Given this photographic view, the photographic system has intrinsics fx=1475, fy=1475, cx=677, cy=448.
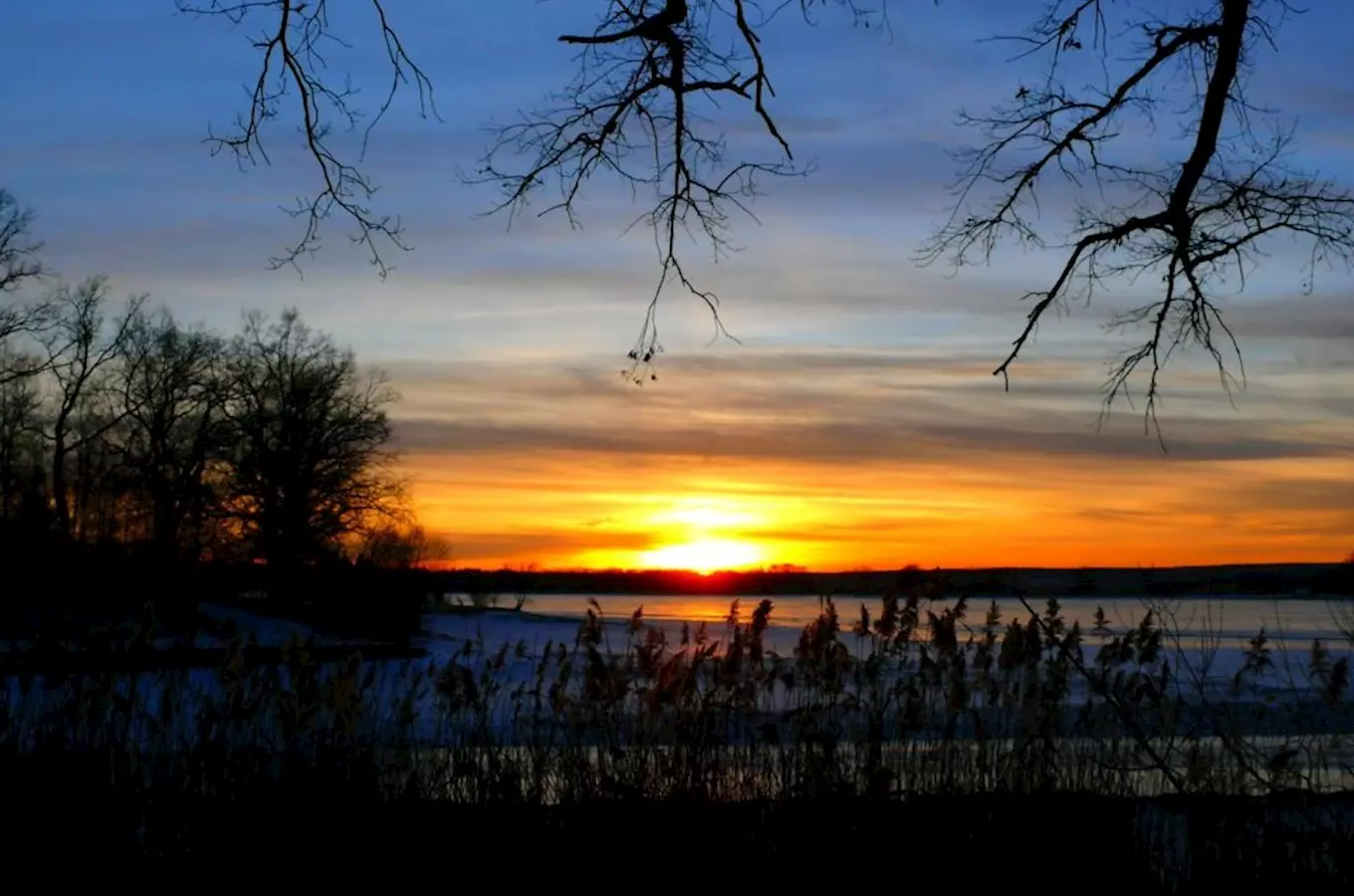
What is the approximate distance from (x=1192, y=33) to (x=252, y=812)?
6.94 m

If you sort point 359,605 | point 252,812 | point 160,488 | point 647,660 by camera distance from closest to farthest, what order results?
point 252,812
point 647,660
point 359,605
point 160,488

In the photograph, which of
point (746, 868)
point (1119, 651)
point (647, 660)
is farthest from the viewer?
point (1119, 651)

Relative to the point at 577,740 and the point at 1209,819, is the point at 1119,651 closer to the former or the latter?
the point at 1209,819

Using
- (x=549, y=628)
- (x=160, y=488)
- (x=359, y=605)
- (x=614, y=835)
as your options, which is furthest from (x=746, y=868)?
(x=160, y=488)

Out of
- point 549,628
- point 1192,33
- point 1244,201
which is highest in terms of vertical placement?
point 1192,33

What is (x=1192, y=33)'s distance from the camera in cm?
858

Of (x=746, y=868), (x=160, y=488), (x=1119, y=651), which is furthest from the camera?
(x=160, y=488)

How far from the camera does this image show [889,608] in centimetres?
907

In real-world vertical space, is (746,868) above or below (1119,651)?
below

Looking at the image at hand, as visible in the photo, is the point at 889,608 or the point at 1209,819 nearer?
the point at 1209,819

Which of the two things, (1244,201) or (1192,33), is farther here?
(1244,201)

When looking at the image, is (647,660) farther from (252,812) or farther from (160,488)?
(160,488)

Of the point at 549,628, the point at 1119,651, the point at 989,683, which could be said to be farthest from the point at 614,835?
the point at 549,628

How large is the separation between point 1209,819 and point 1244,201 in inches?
149
